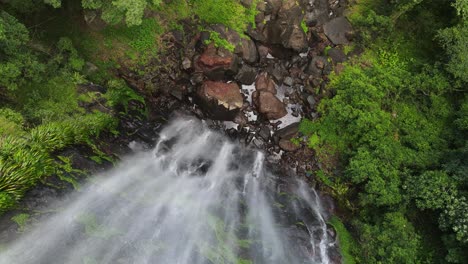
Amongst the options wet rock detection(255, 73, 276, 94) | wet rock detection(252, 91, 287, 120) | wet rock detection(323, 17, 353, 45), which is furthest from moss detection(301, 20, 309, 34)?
wet rock detection(252, 91, 287, 120)

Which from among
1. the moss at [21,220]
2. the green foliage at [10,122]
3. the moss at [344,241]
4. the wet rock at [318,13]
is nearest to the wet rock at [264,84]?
the wet rock at [318,13]

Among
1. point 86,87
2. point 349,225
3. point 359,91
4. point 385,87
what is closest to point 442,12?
point 385,87

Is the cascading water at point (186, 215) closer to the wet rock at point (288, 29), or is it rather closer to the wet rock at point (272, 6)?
the wet rock at point (288, 29)

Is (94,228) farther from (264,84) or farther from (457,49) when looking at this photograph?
(457,49)

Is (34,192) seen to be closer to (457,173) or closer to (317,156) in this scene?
(317,156)

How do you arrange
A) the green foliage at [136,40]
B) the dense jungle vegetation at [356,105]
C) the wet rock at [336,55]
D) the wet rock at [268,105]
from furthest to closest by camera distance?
the wet rock at [336,55], the wet rock at [268,105], the green foliage at [136,40], the dense jungle vegetation at [356,105]

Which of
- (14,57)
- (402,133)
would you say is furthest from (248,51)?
(14,57)
